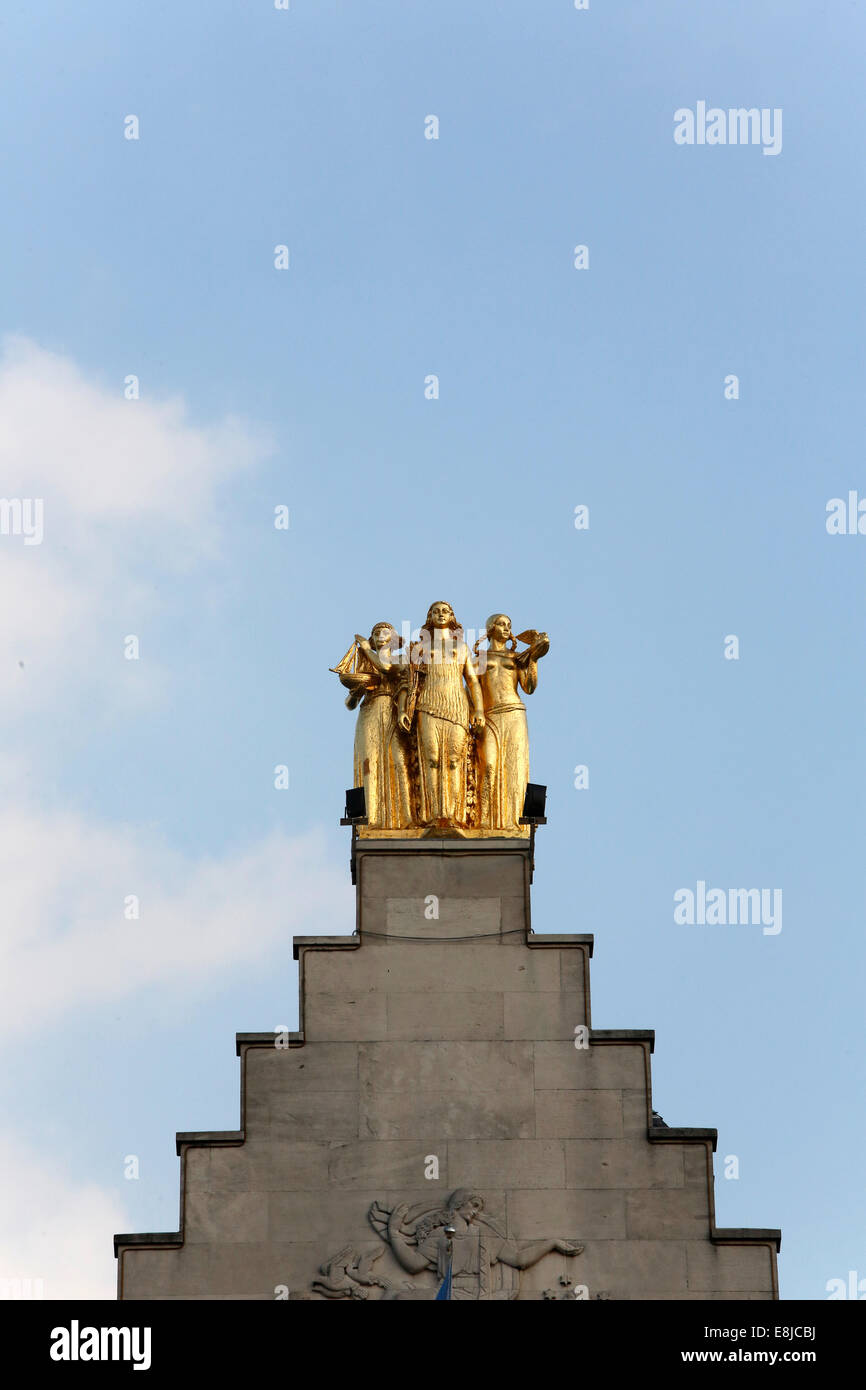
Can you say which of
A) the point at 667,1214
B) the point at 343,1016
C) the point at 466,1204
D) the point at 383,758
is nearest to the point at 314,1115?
the point at 343,1016

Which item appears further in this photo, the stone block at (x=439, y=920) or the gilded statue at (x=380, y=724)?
the gilded statue at (x=380, y=724)

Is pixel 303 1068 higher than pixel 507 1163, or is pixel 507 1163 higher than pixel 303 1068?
pixel 303 1068

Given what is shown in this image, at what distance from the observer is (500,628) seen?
39.4 metres

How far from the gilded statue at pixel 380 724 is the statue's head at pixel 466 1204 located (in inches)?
186

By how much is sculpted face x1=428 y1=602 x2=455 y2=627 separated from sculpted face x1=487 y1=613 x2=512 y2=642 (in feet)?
1.65

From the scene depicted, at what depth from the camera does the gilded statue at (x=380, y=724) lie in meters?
38.3

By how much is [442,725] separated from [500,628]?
1706 mm

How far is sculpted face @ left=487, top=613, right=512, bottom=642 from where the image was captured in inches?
1550

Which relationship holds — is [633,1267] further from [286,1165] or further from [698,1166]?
[286,1165]

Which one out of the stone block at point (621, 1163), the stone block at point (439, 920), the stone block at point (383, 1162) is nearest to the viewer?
the stone block at point (383, 1162)

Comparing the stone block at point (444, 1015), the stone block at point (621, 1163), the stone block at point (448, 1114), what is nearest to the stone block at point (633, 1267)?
the stone block at point (621, 1163)

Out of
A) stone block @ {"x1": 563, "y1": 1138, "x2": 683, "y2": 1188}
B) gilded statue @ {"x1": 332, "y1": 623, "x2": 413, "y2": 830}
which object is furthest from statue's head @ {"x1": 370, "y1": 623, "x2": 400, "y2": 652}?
stone block @ {"x1": 563, "y1": 1138, "x2": 683, "y2": 1188}

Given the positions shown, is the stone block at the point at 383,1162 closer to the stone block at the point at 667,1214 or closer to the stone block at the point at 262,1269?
the stone block at the point at 262,1269
